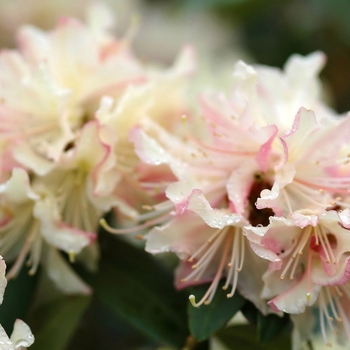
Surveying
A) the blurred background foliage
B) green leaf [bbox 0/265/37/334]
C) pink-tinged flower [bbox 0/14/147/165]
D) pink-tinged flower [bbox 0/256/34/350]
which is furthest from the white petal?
the blurred background foliage

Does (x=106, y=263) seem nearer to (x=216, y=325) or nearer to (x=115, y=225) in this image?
(x=115, y=225)

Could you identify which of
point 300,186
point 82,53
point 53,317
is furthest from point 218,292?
point 82,53

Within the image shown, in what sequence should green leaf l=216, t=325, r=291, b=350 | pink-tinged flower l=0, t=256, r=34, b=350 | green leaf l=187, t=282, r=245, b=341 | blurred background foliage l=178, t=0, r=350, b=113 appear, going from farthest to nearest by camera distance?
1. blurred background foliage l=178, t=0, r=350, b=113
2. green leaf l=216, t=325, r=291, b=350
3. green leaf l=187, t=282, r=245, b=341
4. pink-tinged flower l=0, t=256, r=34, b=350

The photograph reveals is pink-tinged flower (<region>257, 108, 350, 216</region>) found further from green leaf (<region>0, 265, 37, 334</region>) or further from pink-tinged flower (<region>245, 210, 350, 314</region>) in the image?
green leaf (<region>0, 265, 37, 334</region>)

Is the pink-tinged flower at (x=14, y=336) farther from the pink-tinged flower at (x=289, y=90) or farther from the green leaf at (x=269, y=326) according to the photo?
the pink-tinged flower at (x=289, y=90)

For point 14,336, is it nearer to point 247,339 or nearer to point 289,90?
point 247,339

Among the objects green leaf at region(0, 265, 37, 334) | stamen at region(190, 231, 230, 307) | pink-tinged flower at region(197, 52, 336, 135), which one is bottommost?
green leaf at region(0, 265, 37, 334)

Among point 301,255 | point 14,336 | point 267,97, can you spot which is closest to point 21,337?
point 14,336
